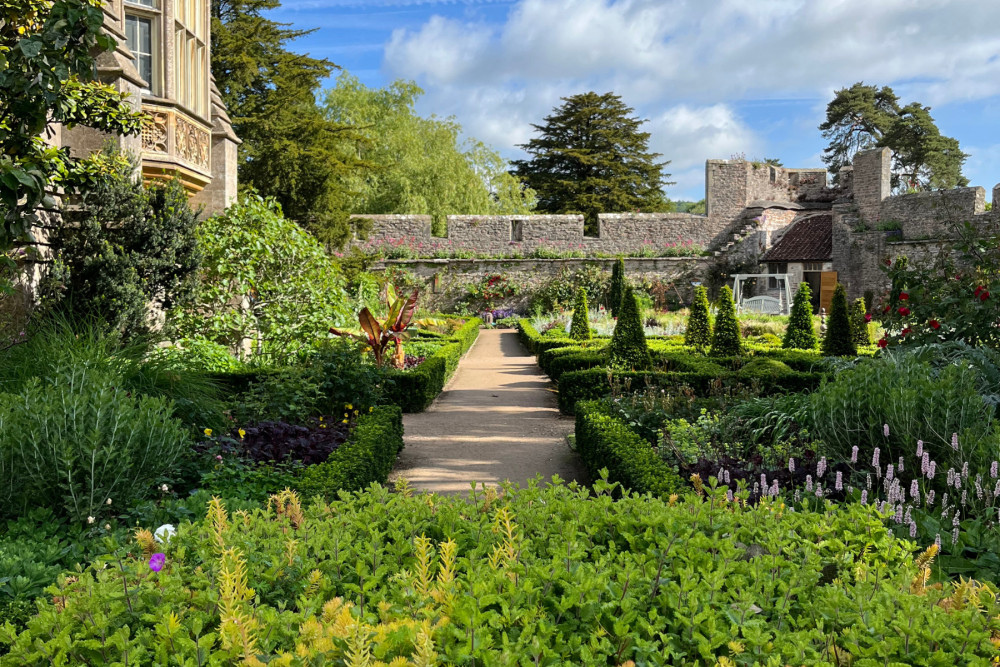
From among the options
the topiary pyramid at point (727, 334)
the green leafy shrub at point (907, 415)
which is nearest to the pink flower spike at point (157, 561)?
Result: the green leafy shrub at point (907, 415)

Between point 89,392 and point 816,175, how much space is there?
25614 mm

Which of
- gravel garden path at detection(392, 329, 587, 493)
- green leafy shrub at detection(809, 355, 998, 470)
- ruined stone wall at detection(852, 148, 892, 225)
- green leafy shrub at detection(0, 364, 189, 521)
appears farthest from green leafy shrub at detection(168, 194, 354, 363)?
ruined stone wall at detection(852, 148, 892, 225)

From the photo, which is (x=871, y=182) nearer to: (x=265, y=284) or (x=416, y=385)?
(x=416, y=385)

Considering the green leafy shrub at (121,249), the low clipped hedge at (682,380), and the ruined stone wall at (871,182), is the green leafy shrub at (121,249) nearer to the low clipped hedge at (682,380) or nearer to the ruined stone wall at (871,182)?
the low clipped hedge at (682,380)

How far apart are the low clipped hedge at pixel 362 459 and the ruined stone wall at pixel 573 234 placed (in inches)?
711

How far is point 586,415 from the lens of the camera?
6023 mm

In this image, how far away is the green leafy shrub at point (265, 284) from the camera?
31.7 ft

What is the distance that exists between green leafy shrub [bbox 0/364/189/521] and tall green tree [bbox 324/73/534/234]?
Result: 2396 centimetres

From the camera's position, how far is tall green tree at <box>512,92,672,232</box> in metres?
32.5

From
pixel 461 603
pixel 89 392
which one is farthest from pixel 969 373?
pixel 89 392

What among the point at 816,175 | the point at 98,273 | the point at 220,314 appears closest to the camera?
the point at 98,273

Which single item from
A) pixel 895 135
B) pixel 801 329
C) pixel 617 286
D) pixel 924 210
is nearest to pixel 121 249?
pixel 801 329

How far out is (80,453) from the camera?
3.51 metres

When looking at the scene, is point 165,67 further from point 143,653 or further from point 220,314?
point 143,653
